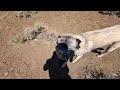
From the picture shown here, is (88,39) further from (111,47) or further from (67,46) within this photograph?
(111,47)

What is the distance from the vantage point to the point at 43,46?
6.04 m

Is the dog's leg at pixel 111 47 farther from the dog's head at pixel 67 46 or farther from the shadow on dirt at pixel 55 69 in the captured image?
the dog's head at pixel 67 46

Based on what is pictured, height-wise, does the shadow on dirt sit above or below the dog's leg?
below

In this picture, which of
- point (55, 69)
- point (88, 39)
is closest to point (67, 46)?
point (88, 39)

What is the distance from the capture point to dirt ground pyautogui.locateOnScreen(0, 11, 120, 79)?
18.3 feet

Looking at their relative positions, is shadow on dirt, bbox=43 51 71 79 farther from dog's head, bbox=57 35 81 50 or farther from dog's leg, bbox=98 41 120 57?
dog's head, bbox=57 35 81 50

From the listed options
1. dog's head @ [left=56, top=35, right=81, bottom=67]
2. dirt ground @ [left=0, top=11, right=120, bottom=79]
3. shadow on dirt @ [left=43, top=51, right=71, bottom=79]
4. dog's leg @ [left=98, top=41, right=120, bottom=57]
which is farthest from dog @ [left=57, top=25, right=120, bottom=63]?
dirt ground @ [left=0, top=11, right=120, bottom=79]

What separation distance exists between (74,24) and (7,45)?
202cm

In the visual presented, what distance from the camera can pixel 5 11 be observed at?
286 inches

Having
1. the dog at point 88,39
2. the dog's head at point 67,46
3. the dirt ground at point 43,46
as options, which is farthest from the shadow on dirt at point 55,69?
the dog's head at point 67,46

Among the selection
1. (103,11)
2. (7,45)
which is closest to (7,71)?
(7,45)
